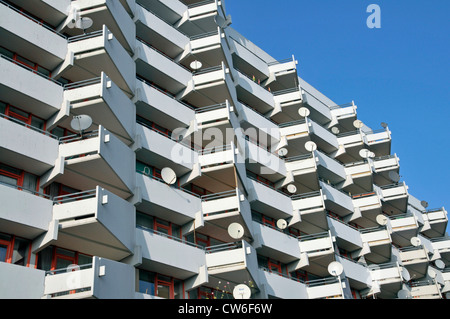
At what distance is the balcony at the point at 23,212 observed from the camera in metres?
19.3

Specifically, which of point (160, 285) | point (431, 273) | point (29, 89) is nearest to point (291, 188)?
point (160, 285)

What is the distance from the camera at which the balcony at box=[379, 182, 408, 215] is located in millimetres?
47031

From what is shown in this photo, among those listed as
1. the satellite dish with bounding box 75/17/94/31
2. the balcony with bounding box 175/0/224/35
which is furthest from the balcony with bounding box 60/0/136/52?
the balcony with bounding box 175/0/224/35

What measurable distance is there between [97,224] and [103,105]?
6300 mm

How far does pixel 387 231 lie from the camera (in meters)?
40.7

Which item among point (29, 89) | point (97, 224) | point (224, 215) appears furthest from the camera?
point (224, 215)

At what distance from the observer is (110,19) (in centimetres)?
2817

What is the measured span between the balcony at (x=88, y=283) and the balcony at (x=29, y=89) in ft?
24.8

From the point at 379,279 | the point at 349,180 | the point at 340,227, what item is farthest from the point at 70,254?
the point at 349,180

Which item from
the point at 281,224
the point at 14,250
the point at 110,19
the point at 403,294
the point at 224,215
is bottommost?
the point at 14,250

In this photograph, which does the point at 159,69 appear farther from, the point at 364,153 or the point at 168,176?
the point at 364,153

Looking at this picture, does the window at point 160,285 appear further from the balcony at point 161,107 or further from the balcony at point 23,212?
the balcony at point 161,107

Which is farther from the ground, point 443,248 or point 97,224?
point 443,248
